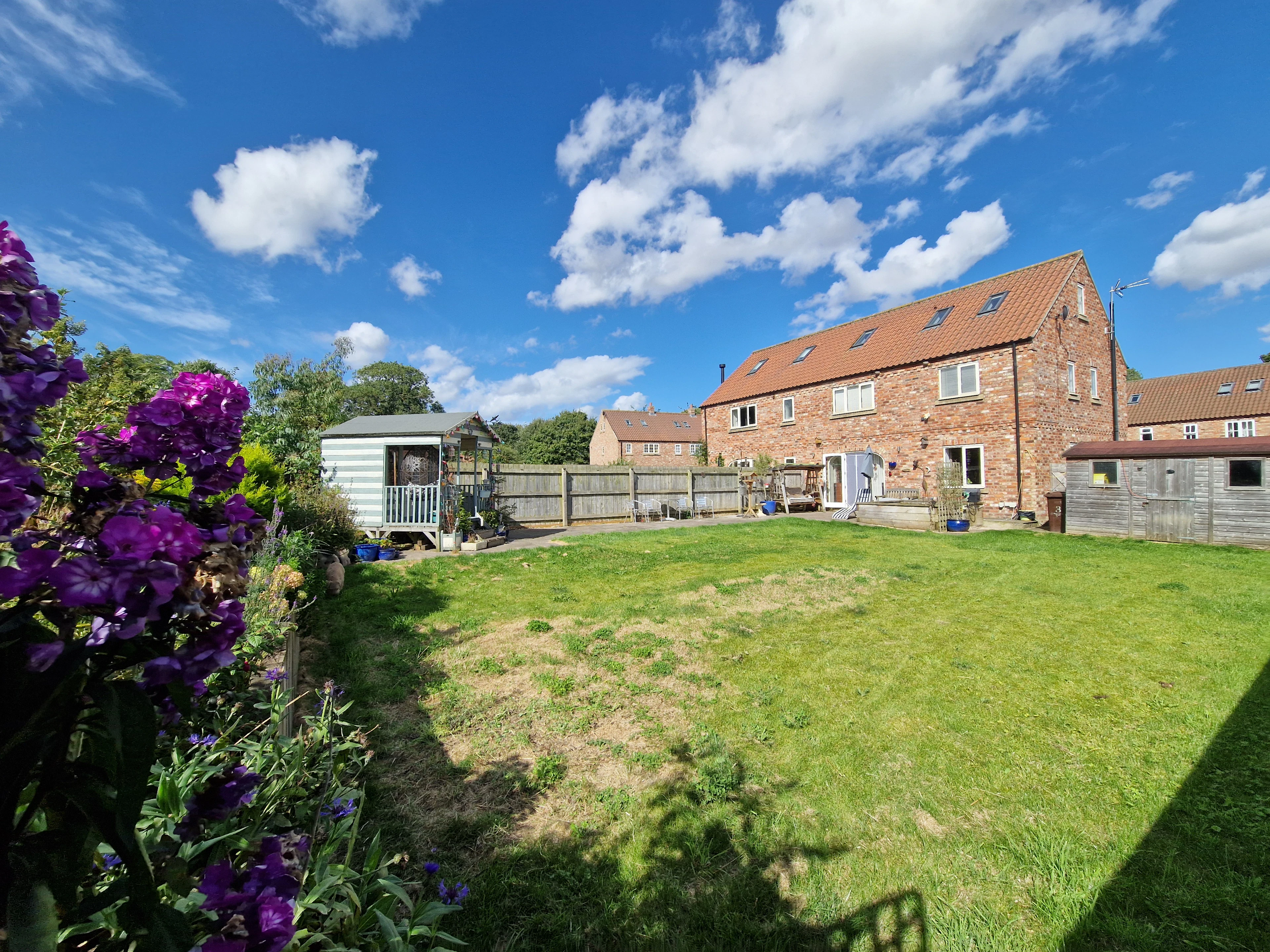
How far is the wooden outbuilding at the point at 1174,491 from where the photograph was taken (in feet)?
39.3

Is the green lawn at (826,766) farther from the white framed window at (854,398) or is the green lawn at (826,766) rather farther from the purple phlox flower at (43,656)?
the white framed window at (854,398)

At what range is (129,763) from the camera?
705mm

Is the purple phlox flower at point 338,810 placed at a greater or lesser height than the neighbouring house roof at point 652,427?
lesser

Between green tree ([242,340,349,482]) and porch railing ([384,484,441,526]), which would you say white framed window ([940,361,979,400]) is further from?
green tree ([242,340,349,482])

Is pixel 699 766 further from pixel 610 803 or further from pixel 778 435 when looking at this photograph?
pixel 778 435

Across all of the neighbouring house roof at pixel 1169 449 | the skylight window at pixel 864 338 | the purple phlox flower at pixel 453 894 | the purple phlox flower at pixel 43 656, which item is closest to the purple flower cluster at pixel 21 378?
the purple phlox flower at pixel 43 656

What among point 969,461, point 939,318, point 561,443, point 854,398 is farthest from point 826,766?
point 561,443

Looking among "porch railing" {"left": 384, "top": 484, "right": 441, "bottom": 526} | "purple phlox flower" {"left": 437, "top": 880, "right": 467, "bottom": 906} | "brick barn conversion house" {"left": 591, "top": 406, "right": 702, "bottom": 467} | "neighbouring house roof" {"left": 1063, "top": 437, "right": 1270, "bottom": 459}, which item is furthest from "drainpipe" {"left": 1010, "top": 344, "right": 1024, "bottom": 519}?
"brick barn conversion house" {"left": 591, "top": 406, "right": 702, "bottom": 467}

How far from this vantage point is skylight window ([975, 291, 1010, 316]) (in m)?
19.4

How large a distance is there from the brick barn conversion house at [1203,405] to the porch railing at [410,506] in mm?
42564

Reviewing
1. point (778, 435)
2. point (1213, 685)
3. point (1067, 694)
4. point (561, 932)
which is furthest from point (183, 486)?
point (778, 435)

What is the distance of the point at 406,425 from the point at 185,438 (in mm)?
12130

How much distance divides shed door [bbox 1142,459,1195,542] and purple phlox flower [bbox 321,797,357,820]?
1833cm

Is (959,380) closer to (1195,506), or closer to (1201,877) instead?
(1195,506)
